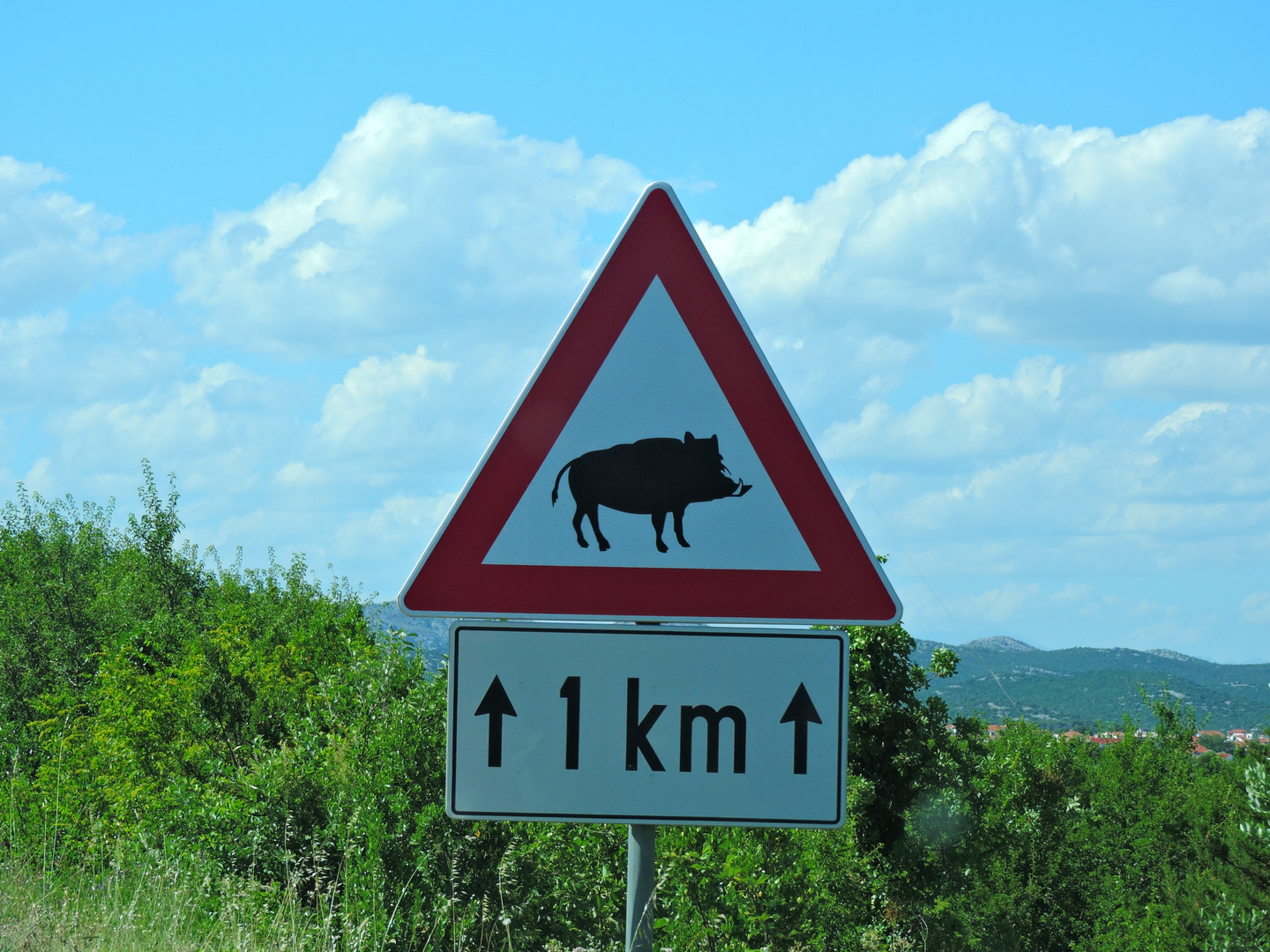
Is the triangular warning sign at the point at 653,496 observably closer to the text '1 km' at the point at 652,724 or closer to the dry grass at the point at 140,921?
the text '1 km' at the point at 652,724

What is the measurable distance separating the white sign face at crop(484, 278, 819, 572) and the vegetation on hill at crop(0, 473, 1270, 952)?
5.24ft

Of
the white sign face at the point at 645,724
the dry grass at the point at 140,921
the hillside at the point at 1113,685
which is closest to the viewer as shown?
the white sign face at the point at 645,724

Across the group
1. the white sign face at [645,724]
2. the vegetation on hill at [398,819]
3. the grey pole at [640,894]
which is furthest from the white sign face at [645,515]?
the vegetation on hill at [398,819]

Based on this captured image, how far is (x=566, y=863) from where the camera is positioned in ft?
19.3

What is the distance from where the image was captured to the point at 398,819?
5.43m

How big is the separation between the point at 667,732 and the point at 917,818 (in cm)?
3025

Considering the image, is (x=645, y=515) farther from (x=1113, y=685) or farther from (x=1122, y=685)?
(x=1113, y=685)

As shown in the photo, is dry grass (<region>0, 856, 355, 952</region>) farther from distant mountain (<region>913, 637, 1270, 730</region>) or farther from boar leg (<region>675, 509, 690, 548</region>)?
distant mountain (<region>913, 637, 1270, 730</region>)

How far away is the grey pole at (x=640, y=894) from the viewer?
192cm

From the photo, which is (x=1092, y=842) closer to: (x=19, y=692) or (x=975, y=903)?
(x=975, y=903)

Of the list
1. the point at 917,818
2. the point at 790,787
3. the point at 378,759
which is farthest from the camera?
the point at 917,818

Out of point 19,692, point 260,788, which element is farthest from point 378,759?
point 19,692

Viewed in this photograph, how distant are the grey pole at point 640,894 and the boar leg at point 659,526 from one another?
0.51 metres

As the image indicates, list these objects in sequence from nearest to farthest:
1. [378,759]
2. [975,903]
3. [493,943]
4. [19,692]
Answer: [493,943], [378,759], [19,692], [975,903]
